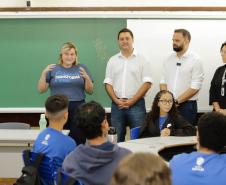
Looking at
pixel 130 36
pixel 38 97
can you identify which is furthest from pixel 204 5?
pixel 38 97

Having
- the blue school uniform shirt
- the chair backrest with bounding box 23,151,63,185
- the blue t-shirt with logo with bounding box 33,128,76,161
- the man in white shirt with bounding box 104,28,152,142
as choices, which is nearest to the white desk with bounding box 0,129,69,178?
Answer: the man in white shirt with bounding box 104,28,152,142

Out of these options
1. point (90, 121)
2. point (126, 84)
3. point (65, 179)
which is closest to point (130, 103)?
point (126, 84)

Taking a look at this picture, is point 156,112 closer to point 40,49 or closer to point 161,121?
point 161,121

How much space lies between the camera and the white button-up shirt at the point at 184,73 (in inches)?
180

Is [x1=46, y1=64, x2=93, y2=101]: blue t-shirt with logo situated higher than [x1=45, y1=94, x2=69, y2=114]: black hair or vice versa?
[x1=46, y1=64, x2=93, y2=101]: blue t-shirt with logo

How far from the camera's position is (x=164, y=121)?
12.7 feet

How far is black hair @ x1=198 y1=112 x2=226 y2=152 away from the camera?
1.98 meters

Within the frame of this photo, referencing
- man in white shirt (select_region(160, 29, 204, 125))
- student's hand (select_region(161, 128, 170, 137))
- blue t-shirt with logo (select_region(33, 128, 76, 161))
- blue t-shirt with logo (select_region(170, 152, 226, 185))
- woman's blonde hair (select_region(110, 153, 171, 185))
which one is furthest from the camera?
man in white shirt (select_region(160, 29, 204, 125))

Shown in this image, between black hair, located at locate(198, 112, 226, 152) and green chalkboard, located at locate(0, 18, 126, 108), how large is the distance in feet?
10.5

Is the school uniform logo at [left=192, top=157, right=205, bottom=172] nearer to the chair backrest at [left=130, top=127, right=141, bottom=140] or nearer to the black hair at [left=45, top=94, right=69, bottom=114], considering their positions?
the black hair at [left=45, top=94, right=69, bottom=114]

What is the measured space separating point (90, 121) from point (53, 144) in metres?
0.48

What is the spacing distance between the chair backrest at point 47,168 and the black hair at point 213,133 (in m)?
1.00

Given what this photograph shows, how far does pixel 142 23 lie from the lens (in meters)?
5.00

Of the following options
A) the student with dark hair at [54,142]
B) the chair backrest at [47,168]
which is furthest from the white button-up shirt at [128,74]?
the chair backrest at [47,168]
